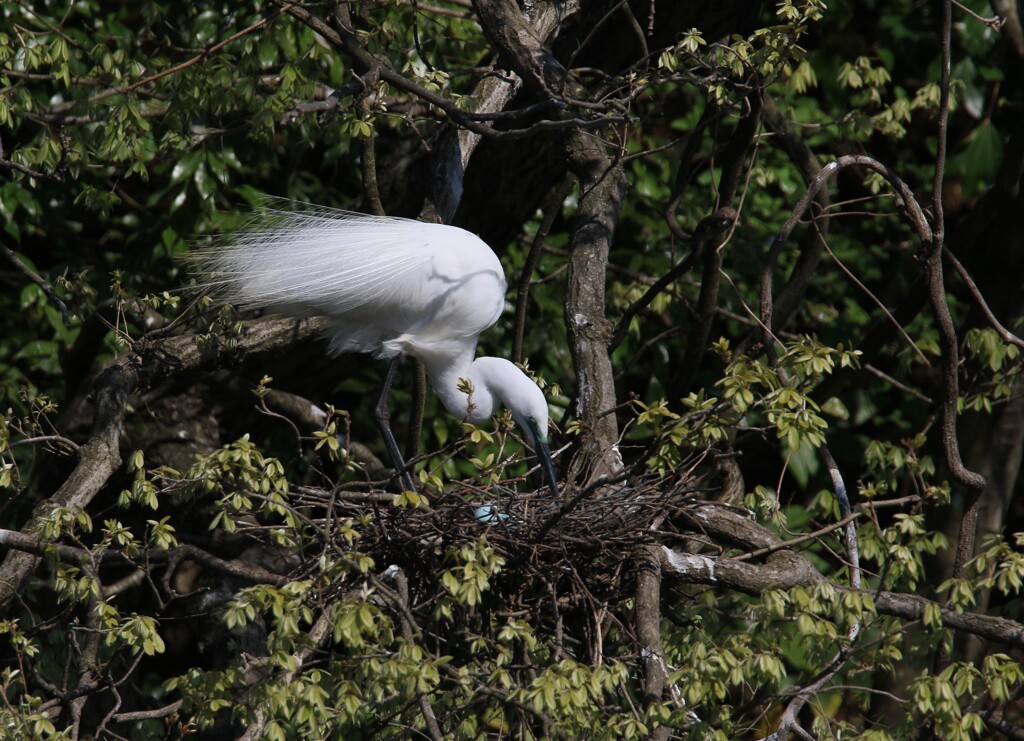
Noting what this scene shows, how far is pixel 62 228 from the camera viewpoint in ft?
14.8

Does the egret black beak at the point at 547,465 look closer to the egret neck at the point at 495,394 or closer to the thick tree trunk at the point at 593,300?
the egret neck at the point at 495,394

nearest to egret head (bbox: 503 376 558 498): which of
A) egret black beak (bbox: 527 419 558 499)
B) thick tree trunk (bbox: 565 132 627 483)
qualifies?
egret black beak (bbox: 527 419 558 499)

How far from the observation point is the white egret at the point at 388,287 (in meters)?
3.20

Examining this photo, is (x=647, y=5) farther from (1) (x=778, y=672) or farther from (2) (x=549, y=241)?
(1) (x=778, y=672)

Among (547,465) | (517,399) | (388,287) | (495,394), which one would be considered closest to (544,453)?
(547,465)

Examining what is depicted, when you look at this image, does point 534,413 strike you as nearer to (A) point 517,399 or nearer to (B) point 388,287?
(A) point 517,399

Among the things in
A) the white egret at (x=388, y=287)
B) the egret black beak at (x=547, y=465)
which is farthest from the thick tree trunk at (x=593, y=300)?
the white egret at (x=388, y=287)

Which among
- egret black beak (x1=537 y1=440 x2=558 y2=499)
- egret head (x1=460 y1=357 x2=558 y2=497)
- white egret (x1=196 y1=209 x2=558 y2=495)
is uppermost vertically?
white egret (x1=196 y1=209 x2=558 y2=495)

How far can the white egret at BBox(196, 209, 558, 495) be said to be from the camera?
10.5 feet

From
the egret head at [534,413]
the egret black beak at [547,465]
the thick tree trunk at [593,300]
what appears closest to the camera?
the thick tree trunk at [593,300]

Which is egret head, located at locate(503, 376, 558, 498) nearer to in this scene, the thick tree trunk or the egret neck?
the egret neck

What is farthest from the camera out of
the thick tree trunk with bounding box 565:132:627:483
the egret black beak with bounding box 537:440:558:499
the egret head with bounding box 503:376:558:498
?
the egret head with bounding box 503:376:558:498

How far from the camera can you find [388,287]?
3.29 m

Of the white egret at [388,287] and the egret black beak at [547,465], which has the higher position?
the white egret at [388,287]
